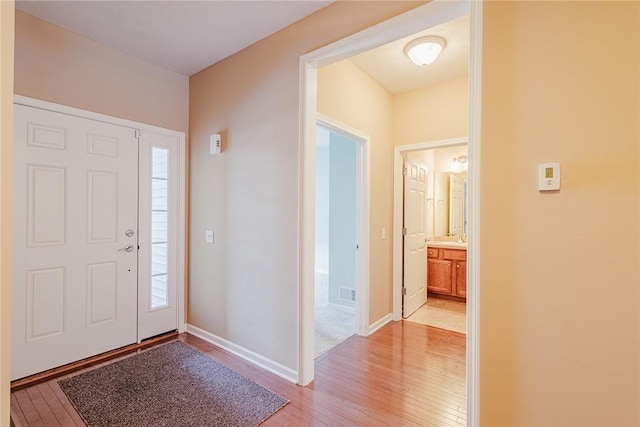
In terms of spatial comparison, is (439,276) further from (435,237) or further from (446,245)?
(435,237)

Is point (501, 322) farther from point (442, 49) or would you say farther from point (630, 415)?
point (442, 49)

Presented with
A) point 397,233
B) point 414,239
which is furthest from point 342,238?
point 414,239

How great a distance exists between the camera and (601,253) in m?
1.27

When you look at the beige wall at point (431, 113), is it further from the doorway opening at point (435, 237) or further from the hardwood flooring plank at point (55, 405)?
the hardwood flooring plank at point (55, 405)

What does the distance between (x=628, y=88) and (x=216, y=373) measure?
9.88 feet

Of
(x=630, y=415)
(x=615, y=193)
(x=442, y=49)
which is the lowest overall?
(x=630, y=415)

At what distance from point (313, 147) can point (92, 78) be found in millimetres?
2078

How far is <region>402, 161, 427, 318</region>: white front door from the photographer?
12.3 ft

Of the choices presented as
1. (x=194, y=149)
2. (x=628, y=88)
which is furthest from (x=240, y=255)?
(x=628, y=88)

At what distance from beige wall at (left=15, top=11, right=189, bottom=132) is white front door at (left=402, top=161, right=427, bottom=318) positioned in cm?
280

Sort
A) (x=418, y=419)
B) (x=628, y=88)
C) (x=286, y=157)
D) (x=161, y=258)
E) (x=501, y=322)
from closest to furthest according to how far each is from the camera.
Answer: (x=628, y=88) → (x=501, y=322) → (x=418, y=419) → (x=286, y=157) → (x=161, y=258)

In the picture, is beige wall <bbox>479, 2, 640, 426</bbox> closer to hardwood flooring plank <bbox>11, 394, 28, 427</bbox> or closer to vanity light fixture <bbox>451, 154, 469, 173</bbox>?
hardwood flooring plank <bbox>11, 394, 28, 427</bbox>

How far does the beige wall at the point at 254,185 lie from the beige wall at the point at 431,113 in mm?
1765

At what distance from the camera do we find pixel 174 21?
232 cm
